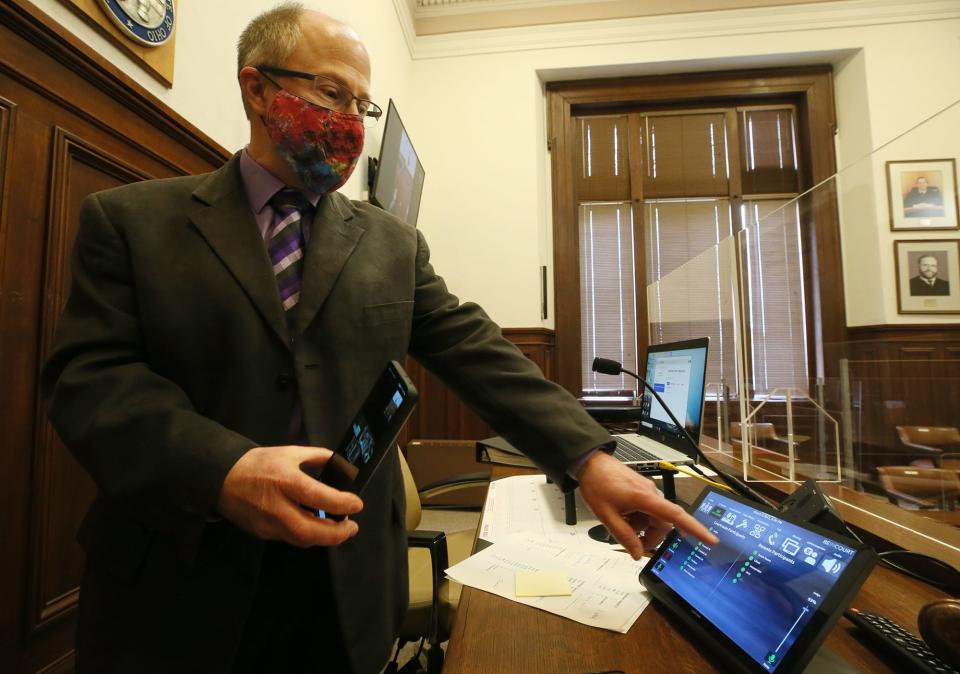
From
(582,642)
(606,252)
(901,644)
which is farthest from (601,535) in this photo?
(606,252)

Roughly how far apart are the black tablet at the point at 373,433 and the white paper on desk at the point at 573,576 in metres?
0.38

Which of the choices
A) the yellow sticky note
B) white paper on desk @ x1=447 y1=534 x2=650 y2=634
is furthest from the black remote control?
the yellow sticky note

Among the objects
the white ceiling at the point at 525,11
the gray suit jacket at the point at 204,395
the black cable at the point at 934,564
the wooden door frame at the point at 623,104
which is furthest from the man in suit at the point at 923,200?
the white ceiling at the point at 525,11

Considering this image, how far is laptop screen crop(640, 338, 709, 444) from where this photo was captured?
130cm

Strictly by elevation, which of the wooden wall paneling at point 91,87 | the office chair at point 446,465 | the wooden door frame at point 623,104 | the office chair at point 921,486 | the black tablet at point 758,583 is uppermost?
the wooden door frame at point 623,104

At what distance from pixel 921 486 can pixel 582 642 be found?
128cm

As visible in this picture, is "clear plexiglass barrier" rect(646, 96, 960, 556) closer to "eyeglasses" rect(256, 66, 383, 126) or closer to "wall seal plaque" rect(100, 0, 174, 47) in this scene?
"eyeglasses" rect(256, 66, 383, 126)

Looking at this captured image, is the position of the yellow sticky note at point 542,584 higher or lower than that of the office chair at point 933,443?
lower

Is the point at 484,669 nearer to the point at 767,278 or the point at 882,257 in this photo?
the point at 767,278

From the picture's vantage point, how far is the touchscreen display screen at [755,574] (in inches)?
19.3

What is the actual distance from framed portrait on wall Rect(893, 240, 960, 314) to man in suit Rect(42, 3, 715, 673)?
1.26 m

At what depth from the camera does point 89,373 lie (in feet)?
1.76

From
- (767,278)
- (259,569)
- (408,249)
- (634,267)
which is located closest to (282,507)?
(259,569)

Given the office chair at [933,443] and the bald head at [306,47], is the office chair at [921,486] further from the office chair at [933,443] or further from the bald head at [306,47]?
the bald head at [306,47]
